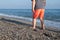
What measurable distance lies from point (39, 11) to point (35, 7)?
0.93 feet

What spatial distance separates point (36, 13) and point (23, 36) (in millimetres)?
1970

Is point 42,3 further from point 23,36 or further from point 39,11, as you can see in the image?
point 23,36

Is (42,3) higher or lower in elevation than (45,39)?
higher

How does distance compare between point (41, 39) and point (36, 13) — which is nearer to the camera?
point (41, 39)

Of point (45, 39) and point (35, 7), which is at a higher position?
point (35, 7)

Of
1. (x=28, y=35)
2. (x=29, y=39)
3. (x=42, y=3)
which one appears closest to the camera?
(x=29, y=39)

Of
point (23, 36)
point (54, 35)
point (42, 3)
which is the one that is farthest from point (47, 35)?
point (42, 3)

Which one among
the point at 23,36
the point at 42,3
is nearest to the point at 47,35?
the point at 23,36

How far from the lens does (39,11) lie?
36.2 feet

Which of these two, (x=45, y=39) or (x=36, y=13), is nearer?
(x=45, y=39)

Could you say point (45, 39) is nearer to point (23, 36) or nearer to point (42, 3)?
point (23, 36)

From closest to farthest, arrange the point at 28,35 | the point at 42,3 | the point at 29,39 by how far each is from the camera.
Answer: the point at 29,39 → the point at 28,35 → the point at 42,3

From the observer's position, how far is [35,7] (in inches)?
433

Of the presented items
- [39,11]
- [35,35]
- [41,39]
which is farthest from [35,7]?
[41,39]
